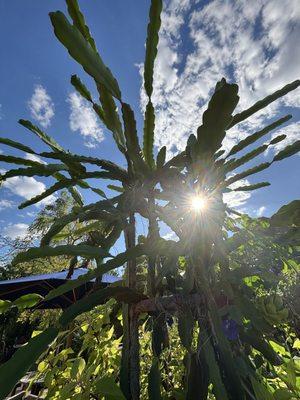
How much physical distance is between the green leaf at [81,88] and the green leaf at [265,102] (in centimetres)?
55

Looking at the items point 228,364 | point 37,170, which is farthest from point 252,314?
point 37,170

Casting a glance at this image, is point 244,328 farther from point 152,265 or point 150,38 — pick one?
point 150,38

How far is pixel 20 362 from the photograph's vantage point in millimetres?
485

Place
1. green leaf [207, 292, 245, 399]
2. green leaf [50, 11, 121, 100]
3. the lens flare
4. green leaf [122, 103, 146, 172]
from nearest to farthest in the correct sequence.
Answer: green leaf [207, 292, 245, 399]
green leaf [50, 11, 121, 100]
the lens flare
green leaf [122, 103, 146, 172]

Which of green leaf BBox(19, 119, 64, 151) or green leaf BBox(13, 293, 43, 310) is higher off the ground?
green leaf BBox(19, 119, 64, 151)

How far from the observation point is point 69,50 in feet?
2.25

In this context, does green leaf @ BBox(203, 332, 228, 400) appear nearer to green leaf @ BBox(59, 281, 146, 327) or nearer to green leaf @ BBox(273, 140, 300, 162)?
green leaf @ BBox(59, 281, 146, 327)

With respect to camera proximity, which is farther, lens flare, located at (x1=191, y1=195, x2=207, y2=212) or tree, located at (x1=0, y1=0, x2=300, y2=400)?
lens flare, located at (x1=191, y1=195, x2=207, y2=212)

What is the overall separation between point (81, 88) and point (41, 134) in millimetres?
246

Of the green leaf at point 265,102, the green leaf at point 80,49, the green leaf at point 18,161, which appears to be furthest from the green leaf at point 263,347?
the green leaf at point 18,161

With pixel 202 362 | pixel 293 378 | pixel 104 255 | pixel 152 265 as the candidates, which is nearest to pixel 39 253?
pixel 104 255

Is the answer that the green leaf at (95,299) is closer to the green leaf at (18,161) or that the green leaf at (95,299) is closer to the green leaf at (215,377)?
the green leaf at (215,377)

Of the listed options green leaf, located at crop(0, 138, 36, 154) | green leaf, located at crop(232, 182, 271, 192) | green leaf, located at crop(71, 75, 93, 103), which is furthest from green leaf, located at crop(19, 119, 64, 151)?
green leaf, located at crop(232, 182, 271, 192)

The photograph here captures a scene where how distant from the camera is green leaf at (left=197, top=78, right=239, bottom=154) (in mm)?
605
